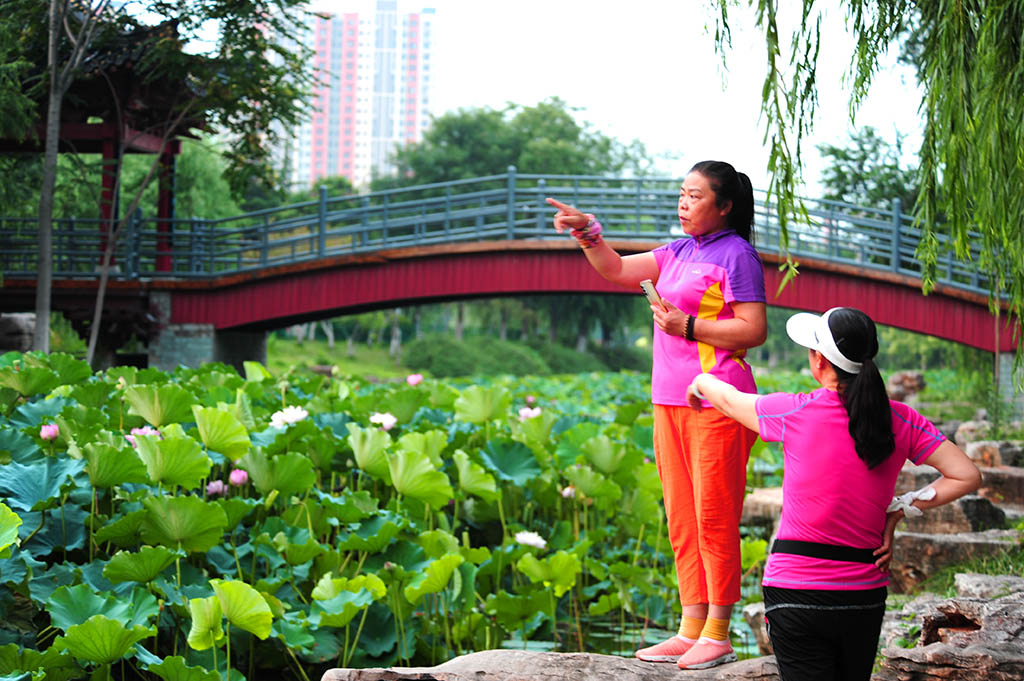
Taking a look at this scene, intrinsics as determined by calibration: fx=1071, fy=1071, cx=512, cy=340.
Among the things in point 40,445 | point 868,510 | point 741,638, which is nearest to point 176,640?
point 40,445

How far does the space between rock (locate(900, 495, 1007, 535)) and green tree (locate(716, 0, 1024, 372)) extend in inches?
106

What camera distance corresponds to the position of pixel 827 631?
7.93ft

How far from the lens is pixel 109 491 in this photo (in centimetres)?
459

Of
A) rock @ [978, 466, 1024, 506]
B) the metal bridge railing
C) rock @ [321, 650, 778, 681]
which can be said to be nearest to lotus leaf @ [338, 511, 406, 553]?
rock @ [321, 650, 778, 681]

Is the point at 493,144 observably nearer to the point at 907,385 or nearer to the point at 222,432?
the point at 907,385

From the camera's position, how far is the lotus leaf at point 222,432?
4770 millimetres

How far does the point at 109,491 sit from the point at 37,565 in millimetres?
619

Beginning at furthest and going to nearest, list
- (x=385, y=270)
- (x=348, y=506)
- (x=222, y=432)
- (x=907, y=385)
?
1. (x=907, y=385)
2. (x=385, y=270)
3. (x=222, y=432)
4. (x=348, y=506)

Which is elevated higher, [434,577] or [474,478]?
[474,478]

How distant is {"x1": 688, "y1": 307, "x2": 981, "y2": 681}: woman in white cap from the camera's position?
2.41 meters

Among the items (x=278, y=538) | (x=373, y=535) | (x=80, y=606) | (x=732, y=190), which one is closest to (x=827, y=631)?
(x=732, y=190)

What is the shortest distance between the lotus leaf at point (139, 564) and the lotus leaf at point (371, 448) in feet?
4.52

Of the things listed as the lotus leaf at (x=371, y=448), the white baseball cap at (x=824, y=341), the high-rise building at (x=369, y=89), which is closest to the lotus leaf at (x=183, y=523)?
the lotus leaf at (x=371, y=448)

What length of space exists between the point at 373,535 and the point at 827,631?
2534mm
